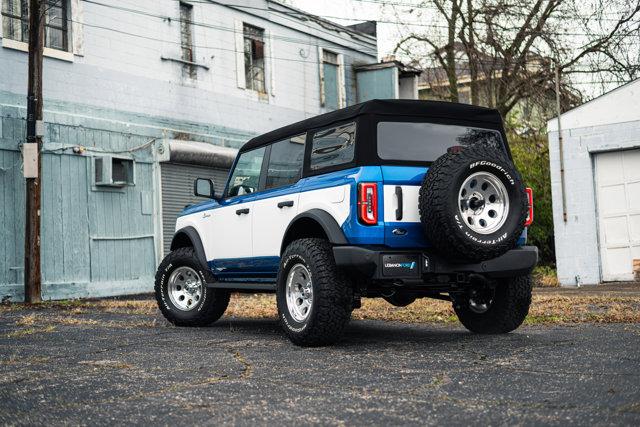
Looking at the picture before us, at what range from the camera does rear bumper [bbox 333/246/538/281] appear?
6461 millimetres

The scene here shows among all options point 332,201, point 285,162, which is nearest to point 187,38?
point 285,162

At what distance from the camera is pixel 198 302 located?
9.07 m

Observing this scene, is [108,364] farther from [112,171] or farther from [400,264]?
[112,171]

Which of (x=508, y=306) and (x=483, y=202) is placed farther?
(x=508, y=306)

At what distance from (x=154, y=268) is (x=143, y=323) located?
718 centimetres

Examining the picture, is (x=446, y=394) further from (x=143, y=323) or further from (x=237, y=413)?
Result: (x=143, y=323)

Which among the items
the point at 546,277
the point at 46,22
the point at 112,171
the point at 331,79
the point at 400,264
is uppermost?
the point at 331,79

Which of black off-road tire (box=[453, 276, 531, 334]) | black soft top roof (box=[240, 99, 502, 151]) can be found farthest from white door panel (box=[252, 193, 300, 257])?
black off-road tire (box=[453, 276, 531, 334])

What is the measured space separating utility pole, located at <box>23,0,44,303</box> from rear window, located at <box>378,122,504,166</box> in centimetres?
822

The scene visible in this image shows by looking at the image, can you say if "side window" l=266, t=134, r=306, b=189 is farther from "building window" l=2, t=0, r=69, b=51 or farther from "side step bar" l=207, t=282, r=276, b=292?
"building window" l=2, t=0, r=69, b=51

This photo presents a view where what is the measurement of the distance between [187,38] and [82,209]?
15.3 ft

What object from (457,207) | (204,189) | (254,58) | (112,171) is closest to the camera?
(457,207)

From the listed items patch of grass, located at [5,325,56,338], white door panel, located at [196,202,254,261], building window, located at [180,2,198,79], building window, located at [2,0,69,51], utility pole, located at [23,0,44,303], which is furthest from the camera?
building window, located at [180,2,198,79]

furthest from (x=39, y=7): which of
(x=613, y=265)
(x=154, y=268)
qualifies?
(x=613, y=265)
